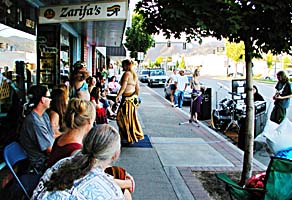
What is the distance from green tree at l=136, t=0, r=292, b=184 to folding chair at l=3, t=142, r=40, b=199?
232 cm

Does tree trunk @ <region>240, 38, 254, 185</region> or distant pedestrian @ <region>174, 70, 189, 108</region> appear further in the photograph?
distant pedestrian @ <region>174, 70, 189, 108</region>

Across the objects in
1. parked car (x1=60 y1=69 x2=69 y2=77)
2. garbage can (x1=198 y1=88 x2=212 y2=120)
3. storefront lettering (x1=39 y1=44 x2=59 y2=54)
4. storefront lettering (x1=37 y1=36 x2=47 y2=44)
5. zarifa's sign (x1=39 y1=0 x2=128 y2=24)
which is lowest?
garbage can (x1=198 y1=88 x2=212 y2=120)

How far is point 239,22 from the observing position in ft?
15.6

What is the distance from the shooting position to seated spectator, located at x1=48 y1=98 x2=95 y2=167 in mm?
3375

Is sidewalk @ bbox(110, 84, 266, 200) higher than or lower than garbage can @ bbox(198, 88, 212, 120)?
lower

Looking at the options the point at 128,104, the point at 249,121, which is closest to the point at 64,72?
the point at 128,104

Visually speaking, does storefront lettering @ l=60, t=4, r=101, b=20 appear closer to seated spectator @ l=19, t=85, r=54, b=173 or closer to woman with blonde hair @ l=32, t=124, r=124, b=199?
seated spectator @ l=19, t=85, r=54, b=173

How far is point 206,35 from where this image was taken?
557cm

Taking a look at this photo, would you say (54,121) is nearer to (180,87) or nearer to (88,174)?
(88,174)

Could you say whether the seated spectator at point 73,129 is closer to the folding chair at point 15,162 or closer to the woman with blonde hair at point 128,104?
the folding chair at point 15,162

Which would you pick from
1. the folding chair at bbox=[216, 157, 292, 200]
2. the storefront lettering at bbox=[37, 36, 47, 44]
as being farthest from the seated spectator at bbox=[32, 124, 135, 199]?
the storefront lettering at bbox=[37, 36, 47, 44]

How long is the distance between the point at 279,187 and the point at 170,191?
7.93 ft

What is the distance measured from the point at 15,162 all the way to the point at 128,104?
14.4ft

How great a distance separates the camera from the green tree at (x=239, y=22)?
15.4ft
